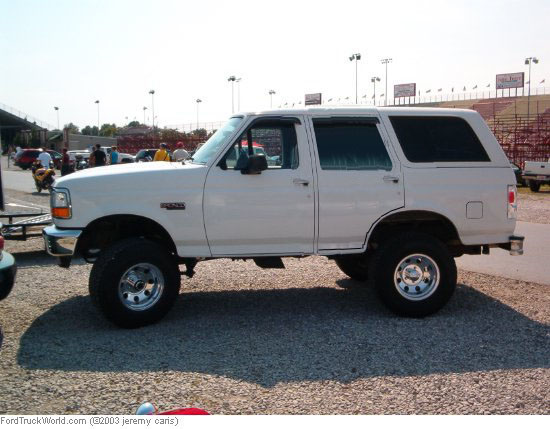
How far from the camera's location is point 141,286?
616 cm

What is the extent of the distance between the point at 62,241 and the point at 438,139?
13.7ft

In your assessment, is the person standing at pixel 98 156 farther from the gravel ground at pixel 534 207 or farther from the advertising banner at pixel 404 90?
the advertising banner at pixel 404 90

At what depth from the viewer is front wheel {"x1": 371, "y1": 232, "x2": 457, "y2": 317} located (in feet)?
21.1

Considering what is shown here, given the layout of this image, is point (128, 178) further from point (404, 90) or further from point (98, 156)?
point (404, 90)

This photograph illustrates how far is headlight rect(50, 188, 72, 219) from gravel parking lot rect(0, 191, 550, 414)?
117 cm

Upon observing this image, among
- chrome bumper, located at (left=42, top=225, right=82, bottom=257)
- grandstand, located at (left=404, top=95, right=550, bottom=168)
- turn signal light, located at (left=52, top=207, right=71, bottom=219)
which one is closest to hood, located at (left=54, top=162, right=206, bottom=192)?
A: turn signal light, located at (left=52, top=207, right=71, bottom=219)

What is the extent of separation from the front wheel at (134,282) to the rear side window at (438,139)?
289 centimetres

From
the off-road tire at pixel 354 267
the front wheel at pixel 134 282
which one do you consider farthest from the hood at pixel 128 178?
the off-road tire at pixel 354 267

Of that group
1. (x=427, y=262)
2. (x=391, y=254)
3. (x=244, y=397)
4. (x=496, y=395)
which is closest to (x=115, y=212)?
(x=244, y=397)

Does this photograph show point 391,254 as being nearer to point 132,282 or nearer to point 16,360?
point 132,282

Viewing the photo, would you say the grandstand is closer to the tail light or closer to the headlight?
the tail light

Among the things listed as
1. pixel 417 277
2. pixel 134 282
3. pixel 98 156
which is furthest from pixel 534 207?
pixel 134 282

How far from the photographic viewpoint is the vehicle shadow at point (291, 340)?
5016 mm

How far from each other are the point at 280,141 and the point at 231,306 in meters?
2.03
